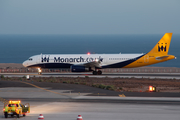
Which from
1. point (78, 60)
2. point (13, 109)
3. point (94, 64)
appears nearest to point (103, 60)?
point (94, 64)

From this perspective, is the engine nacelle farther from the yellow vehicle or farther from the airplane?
the yellow vehicle

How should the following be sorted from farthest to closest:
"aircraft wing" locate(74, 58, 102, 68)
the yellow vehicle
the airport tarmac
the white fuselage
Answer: the white fuselage < "aircraft wing" locate(74, 58, 102, 68) < the airport tarmac < the yellow vehicle

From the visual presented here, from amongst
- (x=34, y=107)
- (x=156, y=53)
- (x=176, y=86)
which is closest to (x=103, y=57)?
(x=156, y=53)

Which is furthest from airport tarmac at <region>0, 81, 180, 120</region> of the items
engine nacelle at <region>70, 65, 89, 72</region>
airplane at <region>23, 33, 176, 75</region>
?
airplane at <region>23, 33, 176, 75</region>

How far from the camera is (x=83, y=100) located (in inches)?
1200

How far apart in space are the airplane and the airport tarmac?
20973mm

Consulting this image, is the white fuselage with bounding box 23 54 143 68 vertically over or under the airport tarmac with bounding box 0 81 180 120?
over

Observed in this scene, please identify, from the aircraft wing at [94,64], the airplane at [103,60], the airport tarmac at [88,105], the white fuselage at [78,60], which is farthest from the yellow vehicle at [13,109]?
the white fuselage at [78,60]

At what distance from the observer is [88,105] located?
27766 mm

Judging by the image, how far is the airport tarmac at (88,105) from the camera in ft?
77.2

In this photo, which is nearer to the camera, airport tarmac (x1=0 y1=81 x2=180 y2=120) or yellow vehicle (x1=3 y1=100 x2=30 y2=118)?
yellow vehicle (x1=3 y1=100 x2=30 y2=118)

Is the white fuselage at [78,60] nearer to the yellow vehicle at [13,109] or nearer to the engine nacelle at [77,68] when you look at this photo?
the engine nacelle at [77,68]

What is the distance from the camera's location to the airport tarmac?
77.2 ft

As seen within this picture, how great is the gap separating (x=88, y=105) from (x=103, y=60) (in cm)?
3171
